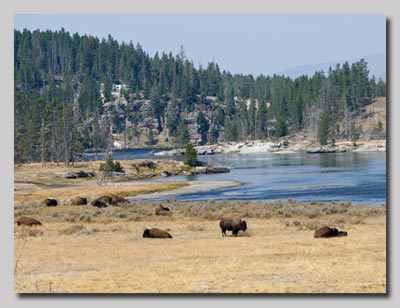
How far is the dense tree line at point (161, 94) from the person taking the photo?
8838cm

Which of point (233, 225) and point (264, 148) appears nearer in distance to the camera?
point (233, 225)

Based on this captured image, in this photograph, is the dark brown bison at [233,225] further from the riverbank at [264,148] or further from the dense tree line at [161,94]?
the riverbank at [264,148]

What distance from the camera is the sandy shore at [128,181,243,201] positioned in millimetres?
56231

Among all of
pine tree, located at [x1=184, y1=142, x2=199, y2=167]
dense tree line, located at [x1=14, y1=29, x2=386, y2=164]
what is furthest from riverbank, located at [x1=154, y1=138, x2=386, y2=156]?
pine tree, located at [x1=184, y1=142, x2=199, y2=167]

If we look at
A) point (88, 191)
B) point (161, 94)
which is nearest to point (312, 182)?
point (88, 191)

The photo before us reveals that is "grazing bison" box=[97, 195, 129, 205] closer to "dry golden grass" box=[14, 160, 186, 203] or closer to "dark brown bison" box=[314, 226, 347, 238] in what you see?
"dry golden grass" box=[14, 160, 186, 203]

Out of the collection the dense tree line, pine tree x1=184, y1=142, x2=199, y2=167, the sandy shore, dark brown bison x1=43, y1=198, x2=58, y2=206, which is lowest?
the sandy shore

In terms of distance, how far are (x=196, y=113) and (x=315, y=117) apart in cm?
1978

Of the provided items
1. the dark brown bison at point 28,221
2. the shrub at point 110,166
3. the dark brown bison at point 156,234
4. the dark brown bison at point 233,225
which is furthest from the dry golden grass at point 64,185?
the dark brown bison at point 233,225

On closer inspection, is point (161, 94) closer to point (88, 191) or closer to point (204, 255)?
point (88, 191)

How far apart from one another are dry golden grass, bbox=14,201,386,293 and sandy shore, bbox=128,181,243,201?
1633cm

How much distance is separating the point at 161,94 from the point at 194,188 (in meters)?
71.6

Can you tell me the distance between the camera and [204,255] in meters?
25.5

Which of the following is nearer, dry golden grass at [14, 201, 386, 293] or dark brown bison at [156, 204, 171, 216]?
dry golden grass at [14, 201, 386, 293]
